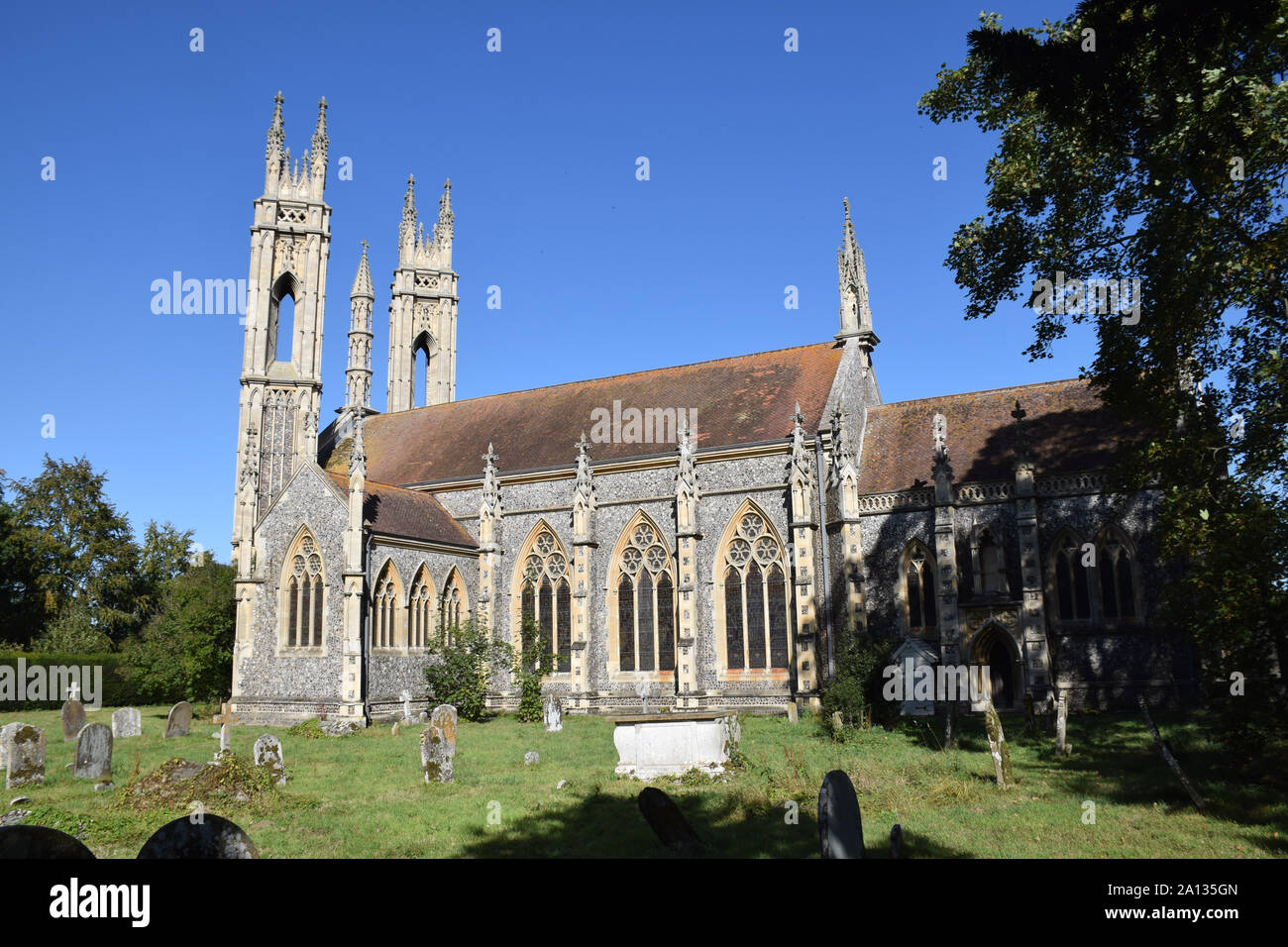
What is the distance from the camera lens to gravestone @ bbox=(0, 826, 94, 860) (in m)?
5.60

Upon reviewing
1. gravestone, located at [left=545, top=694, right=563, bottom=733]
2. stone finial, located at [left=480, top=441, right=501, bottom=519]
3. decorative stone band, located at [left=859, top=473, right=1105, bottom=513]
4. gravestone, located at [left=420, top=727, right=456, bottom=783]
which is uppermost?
stone finial, located at [left=480, top=441, right=501, bottom=519]

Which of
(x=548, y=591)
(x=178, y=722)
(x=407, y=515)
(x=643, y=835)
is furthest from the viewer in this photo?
(x=548, y=591)

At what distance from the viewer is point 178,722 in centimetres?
2247

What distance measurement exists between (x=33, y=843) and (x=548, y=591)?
23575mm

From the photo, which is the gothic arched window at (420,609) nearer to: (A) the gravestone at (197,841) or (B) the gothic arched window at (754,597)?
(B) the gothic arched window at (754,597)

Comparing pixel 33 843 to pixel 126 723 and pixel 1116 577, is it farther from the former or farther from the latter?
pixel 1116 577

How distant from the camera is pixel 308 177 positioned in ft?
112

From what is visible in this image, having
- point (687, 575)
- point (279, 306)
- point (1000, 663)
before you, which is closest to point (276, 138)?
point (279, 306)

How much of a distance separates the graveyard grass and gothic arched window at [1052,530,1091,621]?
16.2 ft

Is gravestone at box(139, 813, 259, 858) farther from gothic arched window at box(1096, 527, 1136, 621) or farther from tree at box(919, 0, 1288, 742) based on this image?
gothic arched window at box(1096, 527, 1136, 621)

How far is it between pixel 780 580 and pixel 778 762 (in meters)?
11.0

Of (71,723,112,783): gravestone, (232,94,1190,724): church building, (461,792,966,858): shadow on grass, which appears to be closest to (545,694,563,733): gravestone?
(232,94,1190,724): church building
